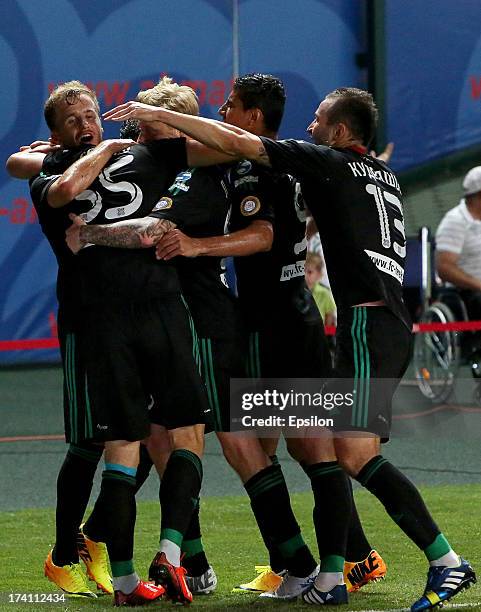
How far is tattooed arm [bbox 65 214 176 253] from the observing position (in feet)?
16.6

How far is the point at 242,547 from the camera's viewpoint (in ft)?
22.0

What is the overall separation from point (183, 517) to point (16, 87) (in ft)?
30.6

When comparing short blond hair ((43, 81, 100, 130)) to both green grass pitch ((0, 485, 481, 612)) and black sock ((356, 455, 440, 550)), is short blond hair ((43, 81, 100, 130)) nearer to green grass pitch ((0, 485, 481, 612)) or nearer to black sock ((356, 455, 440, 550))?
black sock ((356, 455, 440, 550))

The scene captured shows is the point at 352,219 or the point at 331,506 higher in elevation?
the point at 352,219

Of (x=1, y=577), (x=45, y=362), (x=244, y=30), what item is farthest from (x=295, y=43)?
(x=1, y=577)

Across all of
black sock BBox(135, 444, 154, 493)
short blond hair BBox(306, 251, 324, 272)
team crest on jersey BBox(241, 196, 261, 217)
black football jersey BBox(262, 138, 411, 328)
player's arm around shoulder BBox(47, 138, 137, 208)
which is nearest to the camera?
player's arm around shoulder BBox(47, 138, 137, 208)

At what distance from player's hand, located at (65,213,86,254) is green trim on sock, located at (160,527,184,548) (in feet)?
3.44

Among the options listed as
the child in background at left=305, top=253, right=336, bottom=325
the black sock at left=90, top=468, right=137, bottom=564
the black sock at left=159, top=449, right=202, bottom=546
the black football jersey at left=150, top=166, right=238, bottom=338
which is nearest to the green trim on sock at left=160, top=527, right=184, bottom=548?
the black sock at left=159, top=449, right=202, bottom=546

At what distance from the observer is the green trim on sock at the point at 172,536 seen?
16.3 ft

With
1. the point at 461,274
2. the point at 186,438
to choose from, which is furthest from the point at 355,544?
the point at 461,274

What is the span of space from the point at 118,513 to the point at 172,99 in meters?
1.58

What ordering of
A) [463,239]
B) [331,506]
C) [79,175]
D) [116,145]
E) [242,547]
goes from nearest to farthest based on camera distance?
[79,175]
[116,145]
[331,506]
[242,547]
[463,239]

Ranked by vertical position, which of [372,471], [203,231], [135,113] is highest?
[135,113]

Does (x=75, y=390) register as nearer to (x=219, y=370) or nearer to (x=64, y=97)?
(x=219, y=370)
